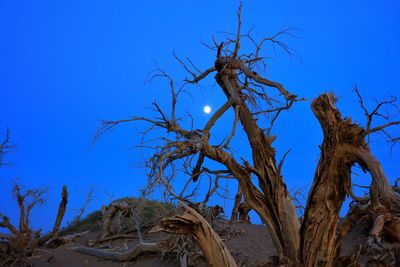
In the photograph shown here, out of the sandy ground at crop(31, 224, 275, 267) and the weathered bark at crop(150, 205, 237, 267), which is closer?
the weathered bark at crop(150, 205, 237, 267)

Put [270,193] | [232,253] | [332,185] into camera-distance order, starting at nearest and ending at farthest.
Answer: [332,185], [270,193], [232,253]

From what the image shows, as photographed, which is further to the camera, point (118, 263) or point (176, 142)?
point (118, 263)

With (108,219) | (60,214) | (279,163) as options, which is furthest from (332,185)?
(108,219)

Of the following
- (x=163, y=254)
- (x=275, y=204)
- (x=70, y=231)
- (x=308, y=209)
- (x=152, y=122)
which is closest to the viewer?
(x=308, y=209)

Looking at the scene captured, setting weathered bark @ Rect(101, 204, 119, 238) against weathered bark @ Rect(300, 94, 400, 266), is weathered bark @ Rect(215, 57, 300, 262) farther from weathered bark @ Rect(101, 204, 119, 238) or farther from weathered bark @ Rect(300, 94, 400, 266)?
weathered bark @ Rect(101, 204, 119, 238)

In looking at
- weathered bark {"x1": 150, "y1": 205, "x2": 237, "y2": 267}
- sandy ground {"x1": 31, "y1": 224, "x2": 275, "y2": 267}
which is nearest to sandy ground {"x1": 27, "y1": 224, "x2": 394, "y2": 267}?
sandy ground {"x1": 31, "y1": 224, "x2": 275, "y2": 267}

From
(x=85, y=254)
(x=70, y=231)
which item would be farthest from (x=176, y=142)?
(x=70, y=231)

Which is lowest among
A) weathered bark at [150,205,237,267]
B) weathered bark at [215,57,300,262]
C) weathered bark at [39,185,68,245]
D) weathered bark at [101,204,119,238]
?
weathered bark at [150,205,237,267]

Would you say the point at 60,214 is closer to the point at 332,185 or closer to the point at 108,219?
the point at 108,219

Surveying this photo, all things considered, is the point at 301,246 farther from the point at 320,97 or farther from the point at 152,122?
the point at 152,122

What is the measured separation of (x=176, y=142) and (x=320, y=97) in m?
2.58

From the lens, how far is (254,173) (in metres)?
5.79

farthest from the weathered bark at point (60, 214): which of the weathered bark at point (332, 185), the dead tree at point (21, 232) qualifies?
the weathered bark at point (332, 185)

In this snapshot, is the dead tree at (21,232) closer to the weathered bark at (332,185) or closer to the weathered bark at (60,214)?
the weathered bark at (60,214)
